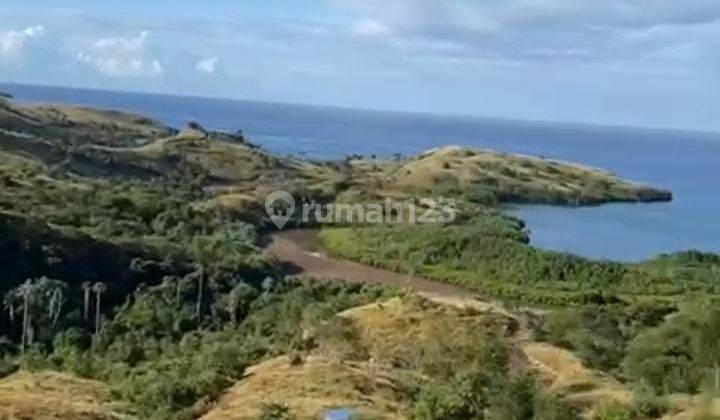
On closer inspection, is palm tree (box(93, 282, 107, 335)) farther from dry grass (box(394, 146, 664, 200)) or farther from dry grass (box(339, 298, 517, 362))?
dry grass (box(394, 146, 664, 200))

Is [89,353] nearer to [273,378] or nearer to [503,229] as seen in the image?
[273,378]

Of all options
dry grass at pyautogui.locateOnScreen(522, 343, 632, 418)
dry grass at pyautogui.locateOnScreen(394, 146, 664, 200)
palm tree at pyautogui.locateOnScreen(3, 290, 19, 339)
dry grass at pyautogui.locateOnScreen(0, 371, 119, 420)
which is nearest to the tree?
palm tree at pyautogui.locateOnScreen(3, 290, 19, 339)

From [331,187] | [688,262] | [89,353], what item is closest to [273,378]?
[89,353]

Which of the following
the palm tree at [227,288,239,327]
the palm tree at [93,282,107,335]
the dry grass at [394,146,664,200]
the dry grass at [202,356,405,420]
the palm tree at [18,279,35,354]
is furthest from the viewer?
the dry grass at [394,146,664,200]

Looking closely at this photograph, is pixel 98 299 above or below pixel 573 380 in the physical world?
below

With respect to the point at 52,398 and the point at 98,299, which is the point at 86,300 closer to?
the point at 98,299

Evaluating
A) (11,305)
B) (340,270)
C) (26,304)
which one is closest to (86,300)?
(11,305)
